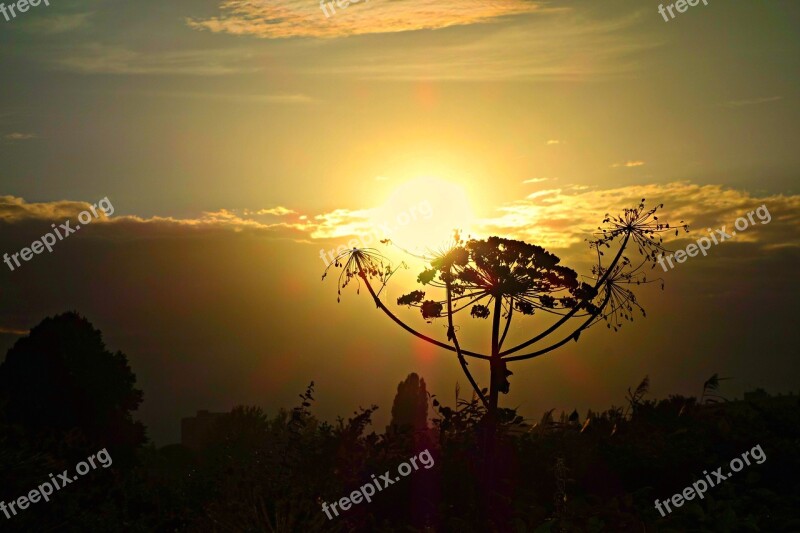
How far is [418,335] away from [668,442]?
7.14m

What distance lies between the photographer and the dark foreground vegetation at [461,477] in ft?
46.9

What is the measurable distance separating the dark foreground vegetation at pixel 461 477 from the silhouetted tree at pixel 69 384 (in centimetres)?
916

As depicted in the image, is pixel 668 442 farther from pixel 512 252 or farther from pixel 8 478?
pixel 8 478

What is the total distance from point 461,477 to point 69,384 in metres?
18.0

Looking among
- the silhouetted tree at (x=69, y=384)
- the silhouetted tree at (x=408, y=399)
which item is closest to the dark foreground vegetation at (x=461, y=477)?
the silhouetted tree at (x=408, y=399)

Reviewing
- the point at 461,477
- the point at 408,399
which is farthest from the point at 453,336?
the point at 408,399

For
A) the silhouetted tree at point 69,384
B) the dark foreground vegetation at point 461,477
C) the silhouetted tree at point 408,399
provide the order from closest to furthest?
the dark foreground vegetation at point 461,477 → the silhouetted tree at point 69,384 → the silhouetted tree at point 408,399

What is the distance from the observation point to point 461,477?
1706 centimetres

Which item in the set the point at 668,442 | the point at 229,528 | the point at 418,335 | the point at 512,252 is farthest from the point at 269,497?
the point at 668,442

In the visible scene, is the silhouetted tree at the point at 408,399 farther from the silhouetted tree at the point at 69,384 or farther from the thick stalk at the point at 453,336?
the thick stalk at the point at 453,336

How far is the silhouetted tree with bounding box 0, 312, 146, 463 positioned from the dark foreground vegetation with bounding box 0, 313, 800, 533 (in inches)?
360

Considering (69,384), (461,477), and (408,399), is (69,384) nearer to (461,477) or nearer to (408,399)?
(408,399)

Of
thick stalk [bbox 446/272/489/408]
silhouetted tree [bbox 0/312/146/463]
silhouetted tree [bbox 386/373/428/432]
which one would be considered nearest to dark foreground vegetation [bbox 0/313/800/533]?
thick stalk [bbox 446/272/489/408]

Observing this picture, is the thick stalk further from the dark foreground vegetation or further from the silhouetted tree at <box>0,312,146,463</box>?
the silhouetted tree at <box>0,312,146,463</box>
